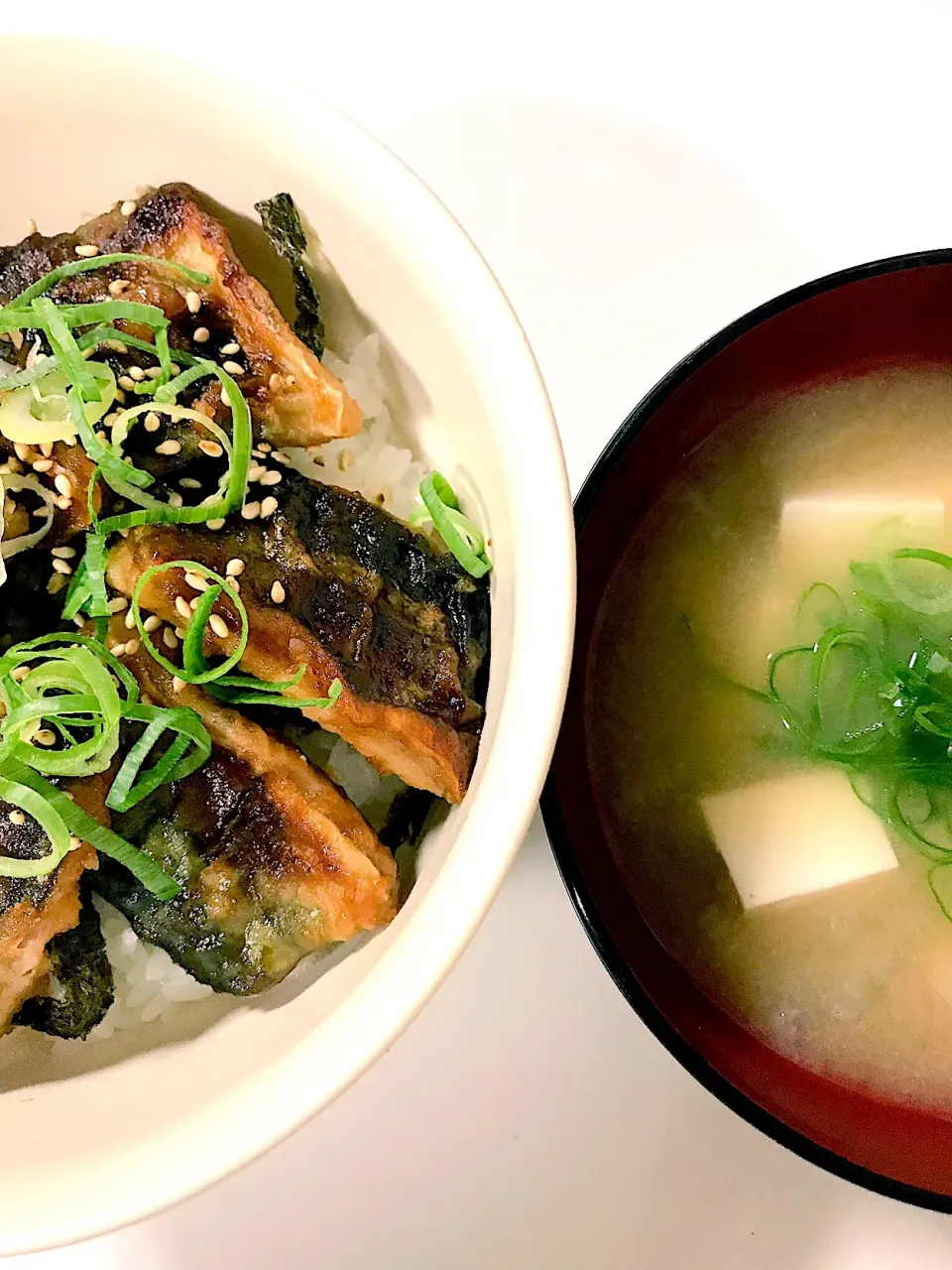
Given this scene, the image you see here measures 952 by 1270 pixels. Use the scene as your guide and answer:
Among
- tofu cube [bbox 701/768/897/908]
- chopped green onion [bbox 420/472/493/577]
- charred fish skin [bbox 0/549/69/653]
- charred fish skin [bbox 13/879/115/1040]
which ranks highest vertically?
chopped green onion [bbox 420/472/493/577]

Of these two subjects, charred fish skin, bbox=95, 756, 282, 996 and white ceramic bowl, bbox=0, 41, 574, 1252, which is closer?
white ceramic bowl, bbox=0, 41, 574, 1252

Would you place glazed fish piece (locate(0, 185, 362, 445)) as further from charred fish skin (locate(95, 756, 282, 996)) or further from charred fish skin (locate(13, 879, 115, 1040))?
charred fish skin (locate(13, 879, 115, 1040))

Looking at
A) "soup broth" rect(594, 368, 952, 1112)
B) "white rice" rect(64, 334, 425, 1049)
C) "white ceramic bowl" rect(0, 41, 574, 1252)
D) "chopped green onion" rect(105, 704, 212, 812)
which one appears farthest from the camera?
"soup broth" rect(594, 368, 952, 1112)

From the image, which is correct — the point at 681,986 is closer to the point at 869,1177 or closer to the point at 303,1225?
the point at 869,1177

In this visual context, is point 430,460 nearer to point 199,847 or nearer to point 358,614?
point 358,614

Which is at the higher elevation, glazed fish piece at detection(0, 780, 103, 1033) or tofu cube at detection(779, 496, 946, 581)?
tofu cube at detection(779, 496, 946, 581)

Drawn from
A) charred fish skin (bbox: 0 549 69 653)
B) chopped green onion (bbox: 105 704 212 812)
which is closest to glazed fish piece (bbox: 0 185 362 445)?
charred fish skin (bbox: 0 549 69 653)

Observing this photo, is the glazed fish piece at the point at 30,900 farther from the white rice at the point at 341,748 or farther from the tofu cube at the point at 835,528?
the tofu cube at the point at 835,528

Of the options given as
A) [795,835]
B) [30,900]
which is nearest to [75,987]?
[30,900]
